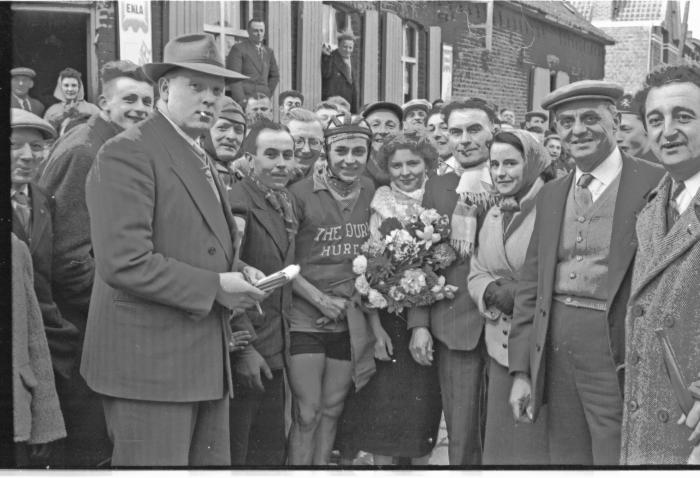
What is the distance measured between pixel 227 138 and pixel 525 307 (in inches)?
69.2

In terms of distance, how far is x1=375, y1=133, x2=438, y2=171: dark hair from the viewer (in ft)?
17.8

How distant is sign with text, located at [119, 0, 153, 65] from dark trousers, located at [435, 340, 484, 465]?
2139 millimetres

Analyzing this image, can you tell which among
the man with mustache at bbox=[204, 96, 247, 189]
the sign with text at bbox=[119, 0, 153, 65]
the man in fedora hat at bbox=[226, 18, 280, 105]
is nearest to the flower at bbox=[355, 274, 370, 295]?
the man with mustache at bbox=[204, 96, 247, 189]

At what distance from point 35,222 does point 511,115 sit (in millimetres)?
2508

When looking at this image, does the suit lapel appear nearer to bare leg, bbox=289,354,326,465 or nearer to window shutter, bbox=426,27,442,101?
bare leg, bbox=289,354,326,465

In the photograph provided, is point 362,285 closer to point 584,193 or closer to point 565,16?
point 584,193

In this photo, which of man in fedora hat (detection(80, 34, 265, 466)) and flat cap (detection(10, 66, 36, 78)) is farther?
flat cap (detection(10, 66, 36, 78))

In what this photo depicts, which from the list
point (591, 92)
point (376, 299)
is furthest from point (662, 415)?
point (591, 92)

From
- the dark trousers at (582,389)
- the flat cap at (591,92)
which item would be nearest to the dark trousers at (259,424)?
the dark trousers at (582,389)

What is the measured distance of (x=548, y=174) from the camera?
534 centimetres

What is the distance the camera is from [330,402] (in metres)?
5.50

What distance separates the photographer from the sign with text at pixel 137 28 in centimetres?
530

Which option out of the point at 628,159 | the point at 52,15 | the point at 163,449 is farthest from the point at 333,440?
the point at 52,15

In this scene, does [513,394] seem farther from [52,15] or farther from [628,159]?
[52,15]
